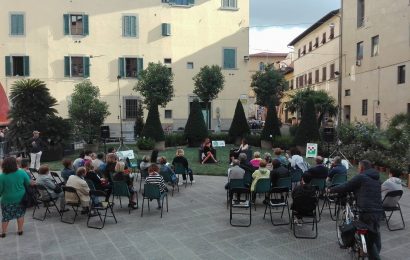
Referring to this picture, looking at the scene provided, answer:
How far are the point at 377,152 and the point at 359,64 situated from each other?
17.2 metres

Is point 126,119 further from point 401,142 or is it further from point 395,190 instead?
point 395,190

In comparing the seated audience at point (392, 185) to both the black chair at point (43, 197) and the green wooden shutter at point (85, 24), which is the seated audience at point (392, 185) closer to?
the black chair at point (43, 197)

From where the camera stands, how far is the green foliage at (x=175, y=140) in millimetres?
22406

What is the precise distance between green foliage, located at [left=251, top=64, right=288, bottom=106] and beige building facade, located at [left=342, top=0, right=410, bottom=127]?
582cm

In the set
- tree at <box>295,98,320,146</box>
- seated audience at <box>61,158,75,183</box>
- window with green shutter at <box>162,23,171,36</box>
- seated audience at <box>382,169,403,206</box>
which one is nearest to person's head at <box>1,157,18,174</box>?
→ seated audience at <box>61,158,75,183</box>

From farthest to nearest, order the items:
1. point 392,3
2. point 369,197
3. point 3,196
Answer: point 392,3, point 3,196, point 369,197

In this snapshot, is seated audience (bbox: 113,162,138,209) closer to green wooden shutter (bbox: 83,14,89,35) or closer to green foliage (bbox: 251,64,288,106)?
green foliage (bbox: 251,64,288,106)

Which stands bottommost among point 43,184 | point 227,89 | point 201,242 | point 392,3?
point 201,242

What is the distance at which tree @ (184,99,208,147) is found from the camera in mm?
21078

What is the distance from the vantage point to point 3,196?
6.80 m

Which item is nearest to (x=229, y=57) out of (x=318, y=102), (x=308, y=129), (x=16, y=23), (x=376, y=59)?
(x=318, y=102)

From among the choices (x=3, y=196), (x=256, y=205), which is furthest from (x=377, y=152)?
(x=3, y=196)

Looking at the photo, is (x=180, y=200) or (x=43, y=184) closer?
(x=43, y=184)

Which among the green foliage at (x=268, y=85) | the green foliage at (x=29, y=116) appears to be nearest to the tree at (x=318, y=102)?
the green foliage at (x=268, y=85)
